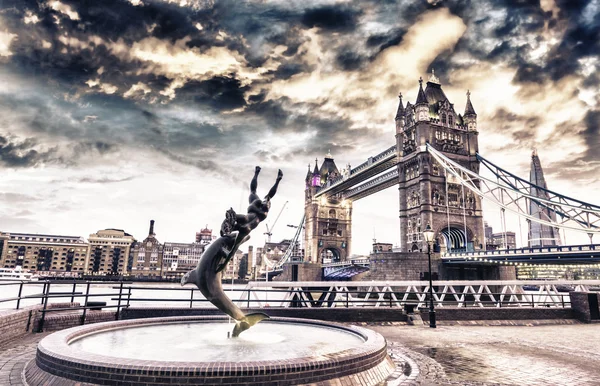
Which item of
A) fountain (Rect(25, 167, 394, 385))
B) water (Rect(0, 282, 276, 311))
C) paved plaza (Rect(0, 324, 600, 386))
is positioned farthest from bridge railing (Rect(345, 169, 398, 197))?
fountain (Rect(25, 167, 394, 385))

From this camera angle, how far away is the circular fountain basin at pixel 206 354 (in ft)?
17.1

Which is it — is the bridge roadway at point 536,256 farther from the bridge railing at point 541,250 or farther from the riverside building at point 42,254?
the riverside building at point 42,254

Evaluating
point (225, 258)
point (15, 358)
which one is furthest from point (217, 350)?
point (15, 358)

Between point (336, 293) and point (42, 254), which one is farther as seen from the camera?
point (42, 254)

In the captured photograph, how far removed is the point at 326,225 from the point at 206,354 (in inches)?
3822

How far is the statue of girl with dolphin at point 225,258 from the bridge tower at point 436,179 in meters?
48.1

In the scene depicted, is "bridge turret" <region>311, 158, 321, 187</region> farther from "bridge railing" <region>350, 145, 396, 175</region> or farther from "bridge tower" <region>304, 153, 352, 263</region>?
"bridge railing" <region>350, 145, 396, 175</region>

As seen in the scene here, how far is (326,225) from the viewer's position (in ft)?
339

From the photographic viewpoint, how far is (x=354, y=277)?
66.5 m

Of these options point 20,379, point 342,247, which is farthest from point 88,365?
point 342,247

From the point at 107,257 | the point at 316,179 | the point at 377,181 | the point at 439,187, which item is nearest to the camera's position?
the point at 439,187

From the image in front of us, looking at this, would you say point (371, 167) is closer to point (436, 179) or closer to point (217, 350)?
point (436, 179)

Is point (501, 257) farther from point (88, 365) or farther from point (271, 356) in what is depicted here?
point (88, 365)

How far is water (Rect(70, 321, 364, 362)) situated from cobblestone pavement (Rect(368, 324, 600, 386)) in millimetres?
1985
